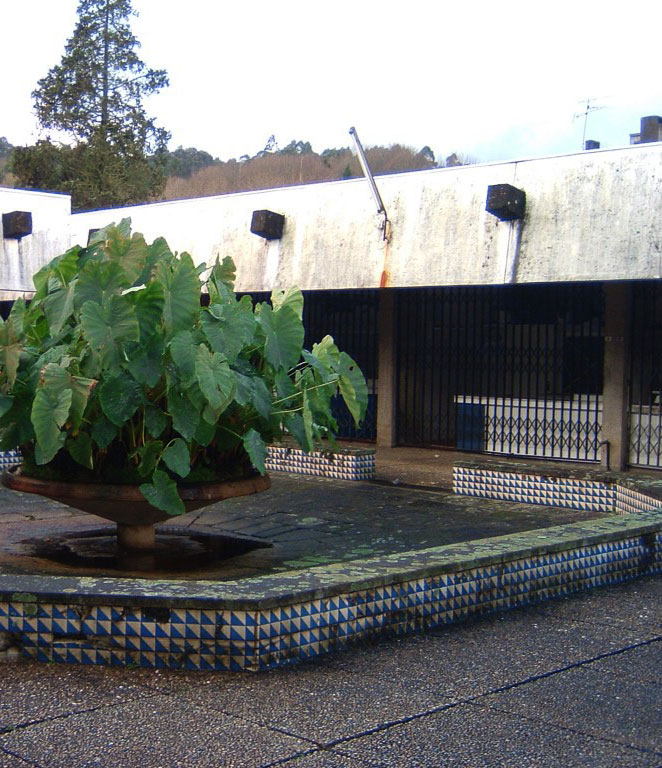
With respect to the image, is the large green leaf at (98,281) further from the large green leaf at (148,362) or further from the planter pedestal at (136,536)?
the planter pedestal at (136,536)

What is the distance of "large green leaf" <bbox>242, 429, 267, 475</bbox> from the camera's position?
5829 millimetres

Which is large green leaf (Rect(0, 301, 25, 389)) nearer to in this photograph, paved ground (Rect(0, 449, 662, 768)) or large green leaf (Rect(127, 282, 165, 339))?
large green leaf (Rect(127, 282, 165, 339))

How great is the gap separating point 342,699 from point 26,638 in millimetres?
1411

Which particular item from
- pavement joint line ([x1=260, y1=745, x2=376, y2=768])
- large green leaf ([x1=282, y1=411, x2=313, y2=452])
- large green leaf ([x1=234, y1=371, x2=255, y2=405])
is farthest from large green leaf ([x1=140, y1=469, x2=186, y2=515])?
pavement joint line ([x1=260, y1=745, x2=376, y2=768])

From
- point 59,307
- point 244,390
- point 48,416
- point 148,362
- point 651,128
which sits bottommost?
point 48,416

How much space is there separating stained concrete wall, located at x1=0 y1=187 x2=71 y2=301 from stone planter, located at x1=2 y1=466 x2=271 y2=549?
10.0 metres

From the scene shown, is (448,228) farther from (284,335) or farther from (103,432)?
(103,432)

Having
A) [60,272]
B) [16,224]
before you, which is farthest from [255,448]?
[16,224]

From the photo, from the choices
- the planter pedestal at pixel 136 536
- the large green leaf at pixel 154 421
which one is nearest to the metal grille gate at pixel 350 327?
the planter pedestal at pixel 136 536

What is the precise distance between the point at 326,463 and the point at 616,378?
138 inches

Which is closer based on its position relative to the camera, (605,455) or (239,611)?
(239,611)

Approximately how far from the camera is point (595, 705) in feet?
12.7

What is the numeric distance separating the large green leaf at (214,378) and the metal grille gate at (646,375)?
7.28 metres

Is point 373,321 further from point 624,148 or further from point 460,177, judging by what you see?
point 624,148
